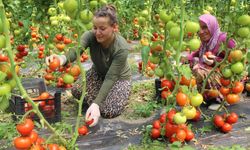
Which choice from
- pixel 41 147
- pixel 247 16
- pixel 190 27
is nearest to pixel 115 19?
pixel 190 27

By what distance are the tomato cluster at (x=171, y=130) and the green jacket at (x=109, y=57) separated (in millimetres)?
600

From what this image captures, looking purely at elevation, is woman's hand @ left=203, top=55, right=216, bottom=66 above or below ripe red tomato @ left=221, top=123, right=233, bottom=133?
above

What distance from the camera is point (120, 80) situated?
3.64m

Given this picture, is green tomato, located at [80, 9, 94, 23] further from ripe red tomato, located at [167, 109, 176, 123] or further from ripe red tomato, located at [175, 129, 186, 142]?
ripe red tomato, located at [175, 129, 186, 142]

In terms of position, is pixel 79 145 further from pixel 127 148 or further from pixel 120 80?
pixel 120 80

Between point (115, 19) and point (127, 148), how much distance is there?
46.0 inches

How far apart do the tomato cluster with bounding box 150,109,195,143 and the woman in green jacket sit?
553mm

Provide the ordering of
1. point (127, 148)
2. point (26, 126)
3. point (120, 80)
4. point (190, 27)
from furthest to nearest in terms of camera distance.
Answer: point (120, 80) < point (127, 148) < point (190, 27) < point (26, 126)

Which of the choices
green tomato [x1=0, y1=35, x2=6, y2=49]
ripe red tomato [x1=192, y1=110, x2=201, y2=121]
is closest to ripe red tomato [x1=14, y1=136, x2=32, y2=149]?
green tomato [x1=0, y1=35, x2=6, y2=49]

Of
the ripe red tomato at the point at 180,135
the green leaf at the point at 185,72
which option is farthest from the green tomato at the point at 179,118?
the green leaf at the point at 185,72

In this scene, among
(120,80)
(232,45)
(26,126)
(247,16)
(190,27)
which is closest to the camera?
(26,126)

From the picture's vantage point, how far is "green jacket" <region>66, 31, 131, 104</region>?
3.30 meters

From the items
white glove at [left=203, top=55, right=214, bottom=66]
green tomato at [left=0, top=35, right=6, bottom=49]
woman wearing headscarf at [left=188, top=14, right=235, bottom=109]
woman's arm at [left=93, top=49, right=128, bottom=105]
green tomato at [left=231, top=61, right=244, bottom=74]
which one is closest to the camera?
green tomato at [left=0, top=35, right=6, bottom=49]

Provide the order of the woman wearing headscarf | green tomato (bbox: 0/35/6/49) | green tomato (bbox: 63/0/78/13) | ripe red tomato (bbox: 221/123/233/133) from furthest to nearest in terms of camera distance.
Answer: the woman wearing headscarf, ripe red tomato (bbox: 221/123/233/133), green tomato (bbox: 63/0/78/13), green tomato (bbox: 0/35/6/49)
